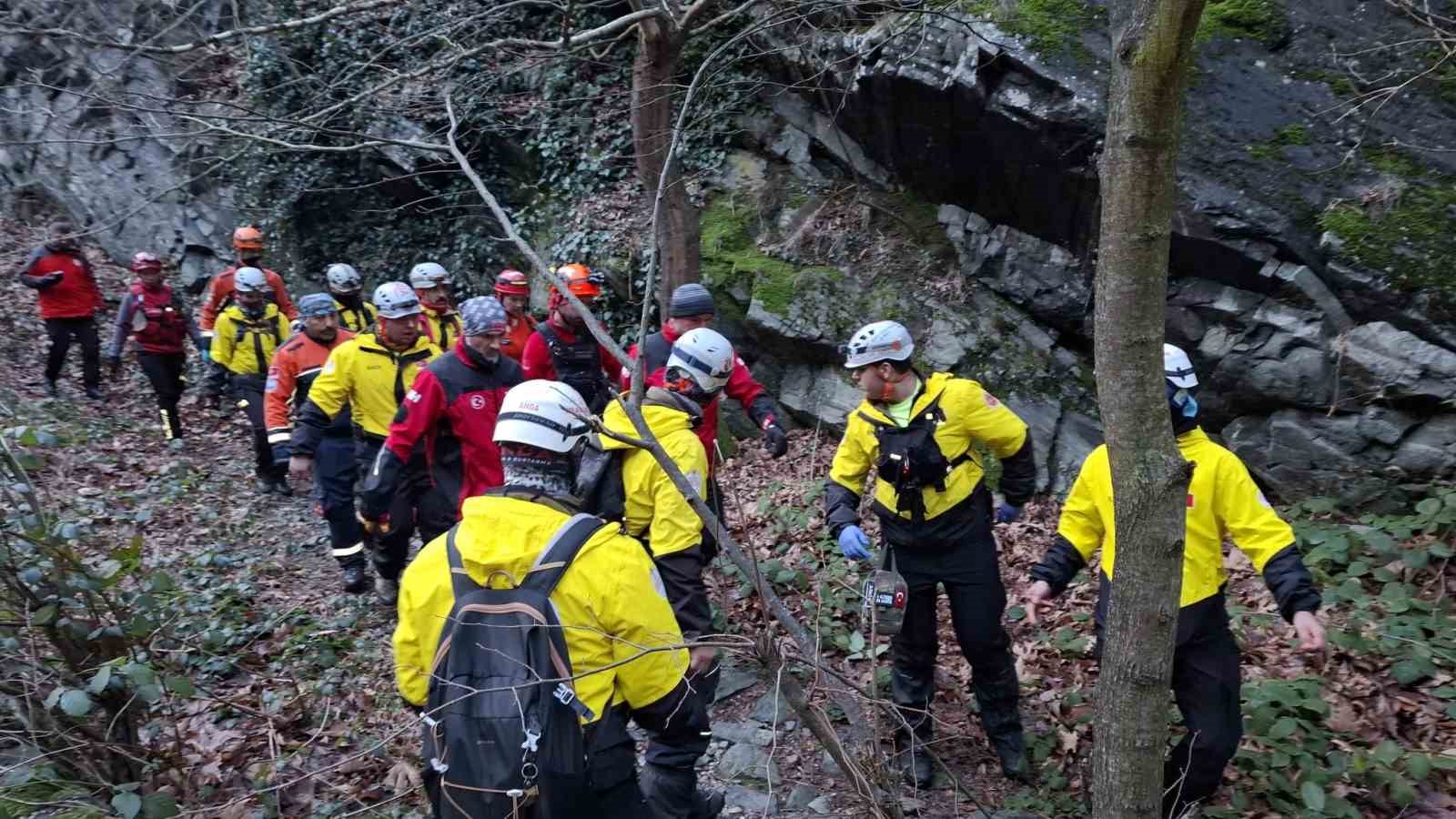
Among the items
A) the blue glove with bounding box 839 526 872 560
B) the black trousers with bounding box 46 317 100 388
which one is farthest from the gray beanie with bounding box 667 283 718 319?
the black trousers with bounding box 46 317 100 388

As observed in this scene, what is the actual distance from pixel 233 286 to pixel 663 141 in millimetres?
6227

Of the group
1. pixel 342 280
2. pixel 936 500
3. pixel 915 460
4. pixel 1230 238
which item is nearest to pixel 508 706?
pixel 915 460

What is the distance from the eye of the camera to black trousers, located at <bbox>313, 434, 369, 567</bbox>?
749cm

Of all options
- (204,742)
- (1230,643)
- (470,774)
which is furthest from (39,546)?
(1230,643)

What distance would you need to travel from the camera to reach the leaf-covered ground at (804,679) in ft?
13.9

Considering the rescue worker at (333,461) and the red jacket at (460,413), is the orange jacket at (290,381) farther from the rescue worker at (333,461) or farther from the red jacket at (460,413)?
the red jacket at (460,413)

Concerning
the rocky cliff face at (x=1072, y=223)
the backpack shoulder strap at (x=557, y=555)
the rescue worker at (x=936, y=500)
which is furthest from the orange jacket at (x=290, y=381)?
the backpack shoulder strap at (x=557, y=555)

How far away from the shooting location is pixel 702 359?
16.4 ft

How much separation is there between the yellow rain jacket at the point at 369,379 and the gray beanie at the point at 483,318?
1.06 metres

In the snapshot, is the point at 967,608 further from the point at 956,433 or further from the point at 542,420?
the point at 542,420

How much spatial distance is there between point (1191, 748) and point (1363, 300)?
4.52 metres

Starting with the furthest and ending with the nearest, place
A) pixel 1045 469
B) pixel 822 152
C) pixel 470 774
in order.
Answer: pixel 822 152 < pixel 1045 469 < pixel 470 774

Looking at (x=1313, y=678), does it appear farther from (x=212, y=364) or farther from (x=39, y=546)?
(x=212, y=364)

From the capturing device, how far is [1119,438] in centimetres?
257
